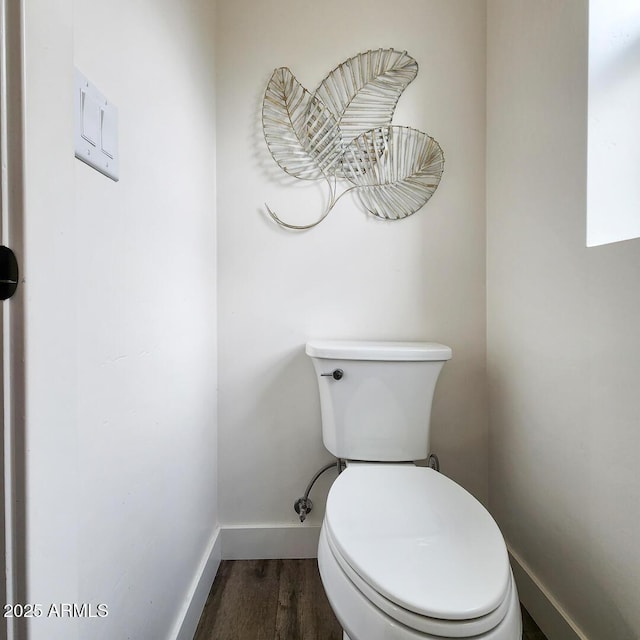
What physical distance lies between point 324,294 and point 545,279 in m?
0.67

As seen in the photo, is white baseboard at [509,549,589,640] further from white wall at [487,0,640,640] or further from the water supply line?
the water supply line

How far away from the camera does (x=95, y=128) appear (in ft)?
1.73

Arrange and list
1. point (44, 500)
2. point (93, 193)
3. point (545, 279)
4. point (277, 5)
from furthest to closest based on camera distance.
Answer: point (277, 5)
point (545, 279)
point (93, 193)
point (44, 500)

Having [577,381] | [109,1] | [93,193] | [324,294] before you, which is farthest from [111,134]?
[577,381]

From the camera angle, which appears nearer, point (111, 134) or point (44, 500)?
point (44, 500)

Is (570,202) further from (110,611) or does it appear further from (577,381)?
(110,611)

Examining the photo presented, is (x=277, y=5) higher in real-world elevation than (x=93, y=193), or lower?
higher

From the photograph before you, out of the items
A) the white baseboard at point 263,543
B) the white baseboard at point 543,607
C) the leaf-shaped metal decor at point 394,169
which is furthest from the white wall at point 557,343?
the white baseboard at point 263,543

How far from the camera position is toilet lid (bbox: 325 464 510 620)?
55 cm

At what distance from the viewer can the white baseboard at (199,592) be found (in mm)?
853

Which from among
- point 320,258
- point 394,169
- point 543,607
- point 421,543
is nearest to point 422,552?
point 421,543

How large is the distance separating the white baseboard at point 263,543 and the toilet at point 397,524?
1.33ft

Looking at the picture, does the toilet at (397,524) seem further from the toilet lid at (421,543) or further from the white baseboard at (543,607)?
the white baseboard at (543,607)

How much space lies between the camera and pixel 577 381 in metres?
0.82
